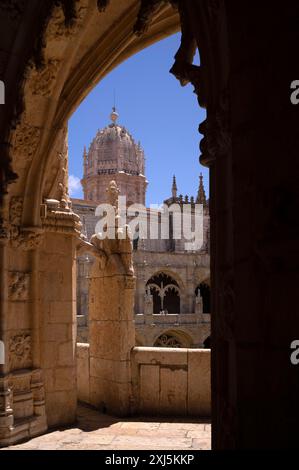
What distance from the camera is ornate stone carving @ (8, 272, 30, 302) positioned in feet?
18.2

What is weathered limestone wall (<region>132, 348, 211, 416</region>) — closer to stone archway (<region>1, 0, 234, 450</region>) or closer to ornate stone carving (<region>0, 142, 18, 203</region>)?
stone archway (<region>1, 0, 234, 450</region>)

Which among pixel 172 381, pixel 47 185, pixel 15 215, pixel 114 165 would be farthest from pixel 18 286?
pixel 114 165

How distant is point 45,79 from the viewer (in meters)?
4.91

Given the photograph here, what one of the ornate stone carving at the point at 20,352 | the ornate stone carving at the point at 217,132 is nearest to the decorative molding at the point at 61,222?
the ornate stone carving at the point at 20,352

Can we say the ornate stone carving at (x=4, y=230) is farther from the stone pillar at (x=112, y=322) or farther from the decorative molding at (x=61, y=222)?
the stone pillar at (x=112, y=322)

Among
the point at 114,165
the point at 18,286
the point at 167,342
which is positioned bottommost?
the point at 167,342

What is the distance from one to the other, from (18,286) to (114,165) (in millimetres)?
34276

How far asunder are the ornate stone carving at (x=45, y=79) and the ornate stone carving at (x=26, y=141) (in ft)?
1.31

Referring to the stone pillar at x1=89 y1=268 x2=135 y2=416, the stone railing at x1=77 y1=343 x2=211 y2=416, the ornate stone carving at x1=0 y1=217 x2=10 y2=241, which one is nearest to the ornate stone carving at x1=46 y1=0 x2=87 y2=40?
the ornate stone carving at x1=0 y1=217 x2=10 y2=241

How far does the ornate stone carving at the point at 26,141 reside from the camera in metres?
5.26

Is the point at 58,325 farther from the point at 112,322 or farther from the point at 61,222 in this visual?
the point at 61,222

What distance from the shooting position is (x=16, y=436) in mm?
5105
